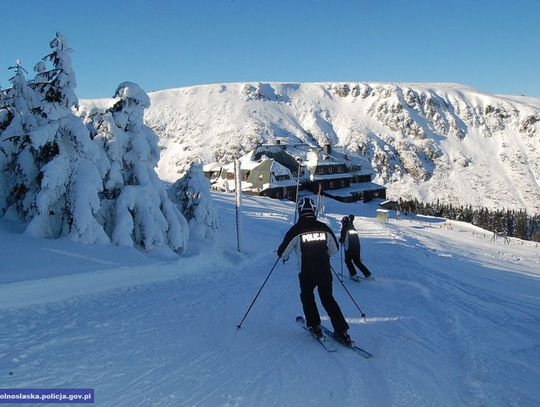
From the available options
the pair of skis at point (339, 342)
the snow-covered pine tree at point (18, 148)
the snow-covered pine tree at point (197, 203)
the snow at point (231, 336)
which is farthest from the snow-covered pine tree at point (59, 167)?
the pair of skis at point (339, 342)

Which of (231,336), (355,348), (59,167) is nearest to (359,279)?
(355,348)

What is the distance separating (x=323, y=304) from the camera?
18.7ft

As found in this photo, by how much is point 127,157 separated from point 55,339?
7.83m

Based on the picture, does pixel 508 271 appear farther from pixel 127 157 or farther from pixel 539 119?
pixel 539 119

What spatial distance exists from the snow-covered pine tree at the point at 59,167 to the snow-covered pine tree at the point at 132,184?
0.74m

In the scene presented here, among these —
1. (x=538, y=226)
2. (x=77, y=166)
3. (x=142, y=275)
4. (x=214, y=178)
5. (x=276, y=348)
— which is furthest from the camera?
(x=538, y=226)

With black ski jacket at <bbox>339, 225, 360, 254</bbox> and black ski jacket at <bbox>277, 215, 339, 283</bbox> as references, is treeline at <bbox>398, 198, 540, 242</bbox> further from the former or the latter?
black ski jacket at <bbox>277, 215, 339, 283</bbox>

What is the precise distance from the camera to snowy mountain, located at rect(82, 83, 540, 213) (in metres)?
135

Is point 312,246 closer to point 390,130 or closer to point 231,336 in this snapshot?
point 231,336

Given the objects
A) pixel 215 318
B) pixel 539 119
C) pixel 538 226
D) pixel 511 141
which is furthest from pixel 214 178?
pixel 539 119

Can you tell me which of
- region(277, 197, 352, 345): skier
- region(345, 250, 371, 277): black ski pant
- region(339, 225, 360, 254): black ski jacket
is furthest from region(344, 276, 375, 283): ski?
region(277, 197, 352, 345): skier

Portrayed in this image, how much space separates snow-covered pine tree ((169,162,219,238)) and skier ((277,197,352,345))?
904cm

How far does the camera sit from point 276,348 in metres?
5.46

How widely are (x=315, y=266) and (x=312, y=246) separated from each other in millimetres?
300
